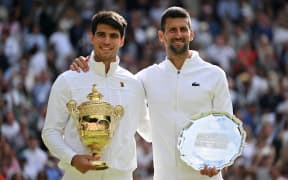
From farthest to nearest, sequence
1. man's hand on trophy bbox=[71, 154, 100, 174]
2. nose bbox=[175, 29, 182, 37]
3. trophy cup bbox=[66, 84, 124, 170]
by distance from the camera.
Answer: nose bbox=[175, 29, 182, 37] < trophy cup bbox=[66, 84, 124, 170] < man's hand on trophy bbox=[71, 154, 100, 174]

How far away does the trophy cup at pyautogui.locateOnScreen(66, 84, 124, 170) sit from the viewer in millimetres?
9422

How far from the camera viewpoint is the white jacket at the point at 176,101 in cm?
992

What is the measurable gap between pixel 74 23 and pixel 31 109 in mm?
3343

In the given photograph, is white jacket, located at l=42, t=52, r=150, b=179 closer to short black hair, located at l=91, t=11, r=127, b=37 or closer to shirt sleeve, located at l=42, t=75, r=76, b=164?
shirt sleeve, located at l=42, t=75, r=76, b=164

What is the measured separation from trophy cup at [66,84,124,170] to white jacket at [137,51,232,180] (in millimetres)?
611

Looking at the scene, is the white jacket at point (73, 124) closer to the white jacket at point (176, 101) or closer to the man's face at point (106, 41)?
the man's face at point (106, 41)

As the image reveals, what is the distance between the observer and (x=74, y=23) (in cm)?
2002

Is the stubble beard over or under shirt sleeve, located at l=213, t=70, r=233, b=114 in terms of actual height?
over

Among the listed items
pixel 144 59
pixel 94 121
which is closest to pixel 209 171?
pixel 94 121

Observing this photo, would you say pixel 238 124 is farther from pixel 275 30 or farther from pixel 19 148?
pixel 275 30

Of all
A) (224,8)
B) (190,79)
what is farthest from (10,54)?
(190,79)

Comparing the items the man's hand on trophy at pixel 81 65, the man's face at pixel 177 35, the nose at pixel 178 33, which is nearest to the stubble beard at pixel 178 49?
the man's face at pixel 177 35

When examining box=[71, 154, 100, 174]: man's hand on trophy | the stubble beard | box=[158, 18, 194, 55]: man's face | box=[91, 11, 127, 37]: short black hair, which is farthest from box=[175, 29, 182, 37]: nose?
box=[71, 154, 100, 174]: man's hand on trophy

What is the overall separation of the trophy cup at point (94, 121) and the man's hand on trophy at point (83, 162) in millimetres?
58
